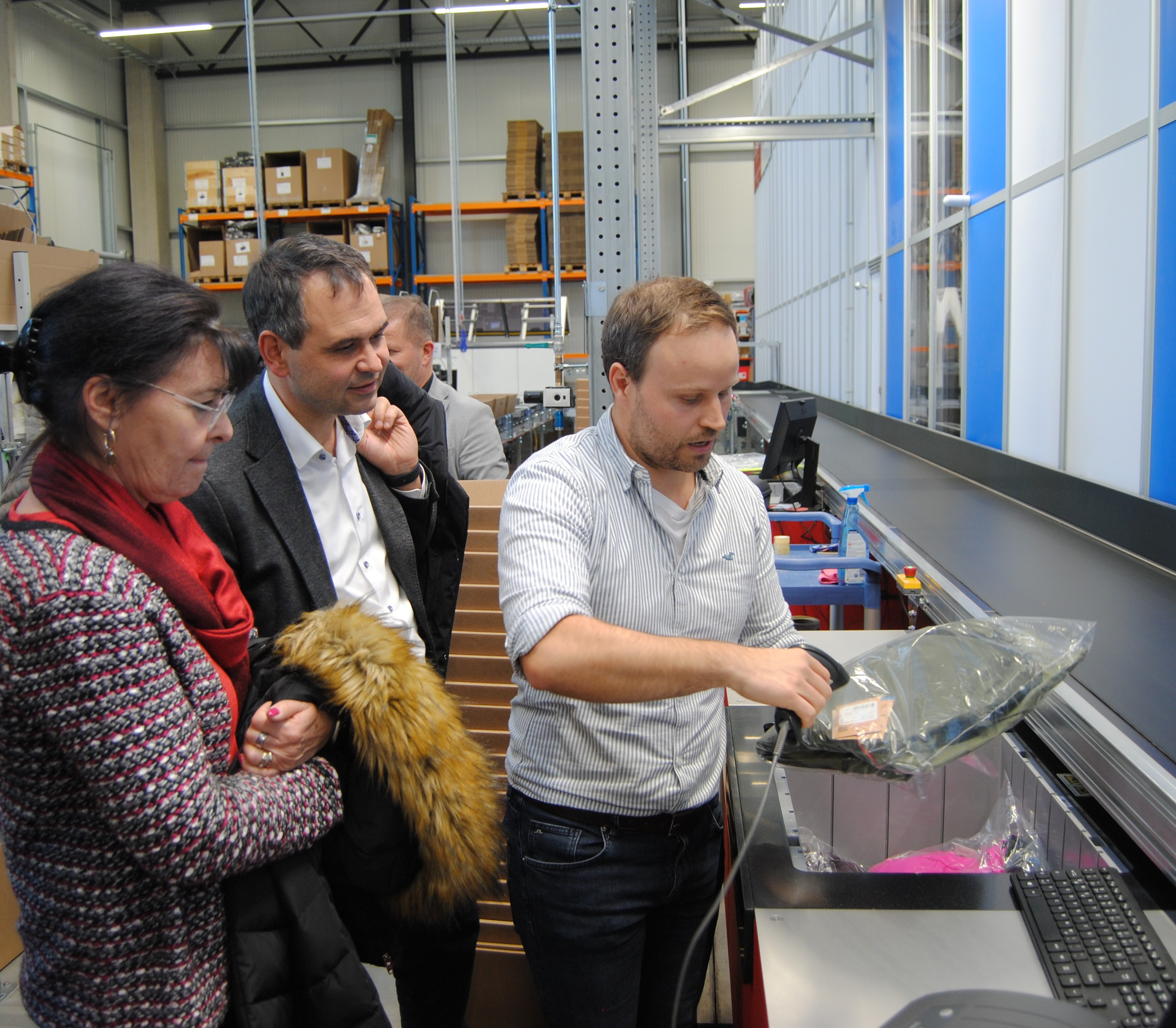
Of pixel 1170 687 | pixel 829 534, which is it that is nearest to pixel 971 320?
pixel 829 534

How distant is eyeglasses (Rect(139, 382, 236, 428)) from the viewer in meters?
1.05

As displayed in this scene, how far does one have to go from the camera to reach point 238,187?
12.5 meters

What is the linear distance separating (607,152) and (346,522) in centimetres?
140

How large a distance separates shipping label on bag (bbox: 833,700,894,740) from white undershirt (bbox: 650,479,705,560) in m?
0.32

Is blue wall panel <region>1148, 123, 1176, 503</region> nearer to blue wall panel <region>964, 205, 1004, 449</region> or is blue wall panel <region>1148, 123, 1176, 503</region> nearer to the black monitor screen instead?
blue wall panel <region>964, 205, 1004, 449</region>

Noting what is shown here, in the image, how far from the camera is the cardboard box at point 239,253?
41.4 ft

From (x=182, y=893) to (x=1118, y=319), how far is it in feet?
9.49

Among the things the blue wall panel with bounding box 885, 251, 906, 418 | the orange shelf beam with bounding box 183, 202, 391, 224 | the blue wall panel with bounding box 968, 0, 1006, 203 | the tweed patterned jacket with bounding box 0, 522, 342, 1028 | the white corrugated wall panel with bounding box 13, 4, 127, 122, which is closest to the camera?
the tweed patterned jacket with bounding box 0, 522, 342, 1028

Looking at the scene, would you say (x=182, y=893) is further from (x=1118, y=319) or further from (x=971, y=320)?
(x=971, y=320)

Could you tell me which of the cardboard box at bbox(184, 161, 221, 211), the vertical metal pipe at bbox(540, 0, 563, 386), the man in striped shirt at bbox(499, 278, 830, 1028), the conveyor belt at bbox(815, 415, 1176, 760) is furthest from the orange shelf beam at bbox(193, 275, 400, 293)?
the man in striped shirt at bbox(499, 278, 830, 1028)

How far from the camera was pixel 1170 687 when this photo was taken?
57.0 inches

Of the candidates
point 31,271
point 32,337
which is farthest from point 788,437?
point 31,271

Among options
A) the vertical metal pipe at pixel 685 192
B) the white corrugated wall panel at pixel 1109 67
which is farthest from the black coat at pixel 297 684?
the vertical metal pipe at pixel 685 192

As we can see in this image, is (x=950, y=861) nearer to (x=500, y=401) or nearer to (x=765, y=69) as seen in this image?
(x=765, y=69)
